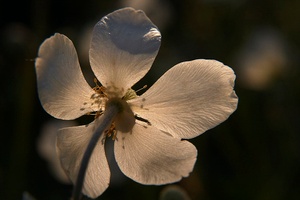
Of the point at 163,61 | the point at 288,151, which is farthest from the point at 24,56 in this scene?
the point at 288,151

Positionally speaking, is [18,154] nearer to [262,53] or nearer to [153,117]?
[153,117]

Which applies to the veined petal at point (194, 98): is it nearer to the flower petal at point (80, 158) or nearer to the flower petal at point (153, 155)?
the flower petal at point (153, 155)

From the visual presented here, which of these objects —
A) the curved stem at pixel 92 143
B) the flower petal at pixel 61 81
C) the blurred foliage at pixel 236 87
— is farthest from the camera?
the blurred foliage at pixel 236 87

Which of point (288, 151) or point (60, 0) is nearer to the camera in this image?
point (288, 151)

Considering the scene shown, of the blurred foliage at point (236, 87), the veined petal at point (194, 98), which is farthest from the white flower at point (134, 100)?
the blurred foliage at point (236, 87)

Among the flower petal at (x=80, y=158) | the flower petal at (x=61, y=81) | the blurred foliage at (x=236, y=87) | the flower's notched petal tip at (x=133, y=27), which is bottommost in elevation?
the blurred foliage at (x=236, y=87)

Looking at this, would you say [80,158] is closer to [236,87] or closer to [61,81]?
A: [61,81]
